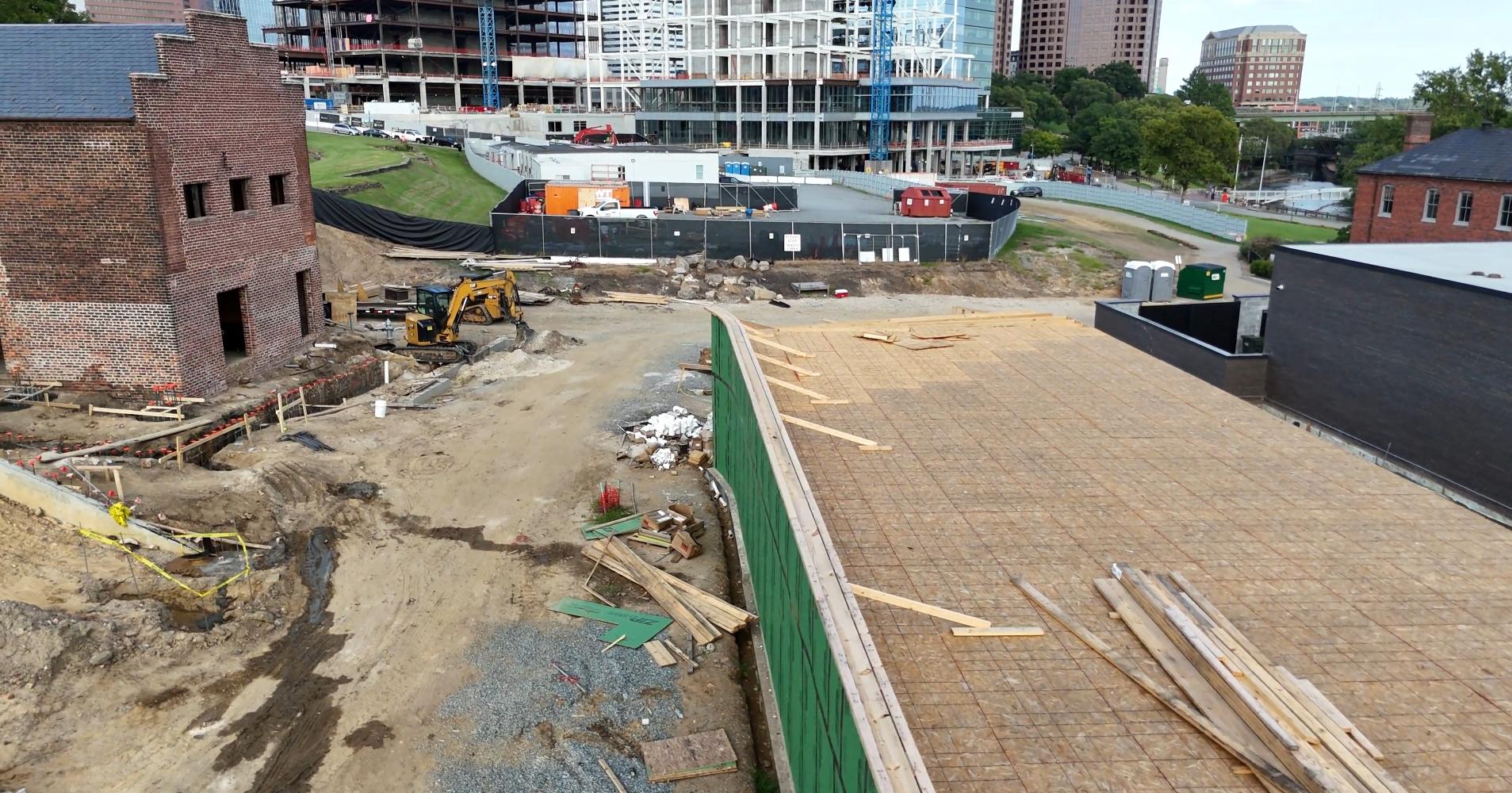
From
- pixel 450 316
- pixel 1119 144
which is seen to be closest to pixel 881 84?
pixel 1119 144

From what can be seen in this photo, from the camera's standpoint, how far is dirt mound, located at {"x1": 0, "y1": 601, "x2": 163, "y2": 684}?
51.6 ft

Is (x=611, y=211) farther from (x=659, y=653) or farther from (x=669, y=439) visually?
(x=659, y=653)

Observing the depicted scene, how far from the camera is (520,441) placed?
28125 millimetres

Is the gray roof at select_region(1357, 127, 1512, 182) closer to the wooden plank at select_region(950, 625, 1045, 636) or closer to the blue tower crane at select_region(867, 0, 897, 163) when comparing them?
the wooden plank at select_region(950, 625, 1045, 636)

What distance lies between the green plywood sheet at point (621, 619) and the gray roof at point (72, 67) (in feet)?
59.5

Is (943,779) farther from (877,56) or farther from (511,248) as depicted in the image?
(877,56)

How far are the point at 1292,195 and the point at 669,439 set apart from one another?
121m

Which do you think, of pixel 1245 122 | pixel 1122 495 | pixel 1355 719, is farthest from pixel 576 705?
pixel 1245 122

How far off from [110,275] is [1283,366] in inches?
1254

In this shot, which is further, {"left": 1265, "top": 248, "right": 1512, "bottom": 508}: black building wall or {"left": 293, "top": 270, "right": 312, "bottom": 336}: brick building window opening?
{"left": 293, "top": 270, "right": 312, "bottom": 336}: brick building window opening

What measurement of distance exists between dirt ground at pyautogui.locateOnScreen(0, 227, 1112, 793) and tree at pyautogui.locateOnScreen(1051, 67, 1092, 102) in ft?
575

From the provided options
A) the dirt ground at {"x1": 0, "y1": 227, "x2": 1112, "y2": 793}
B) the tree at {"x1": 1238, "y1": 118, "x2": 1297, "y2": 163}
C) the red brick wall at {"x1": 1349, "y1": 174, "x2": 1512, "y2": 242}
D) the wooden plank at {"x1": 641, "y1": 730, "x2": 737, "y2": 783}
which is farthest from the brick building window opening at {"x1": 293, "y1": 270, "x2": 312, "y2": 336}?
the tree at {"x1": 1238, "y1": 118, "x2": 1297, "y2": 163}

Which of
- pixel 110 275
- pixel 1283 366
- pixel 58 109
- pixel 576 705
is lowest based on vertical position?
pixel 576 705

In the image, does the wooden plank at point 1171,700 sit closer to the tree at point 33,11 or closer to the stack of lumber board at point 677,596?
the stack of lumber board at point 677,596
